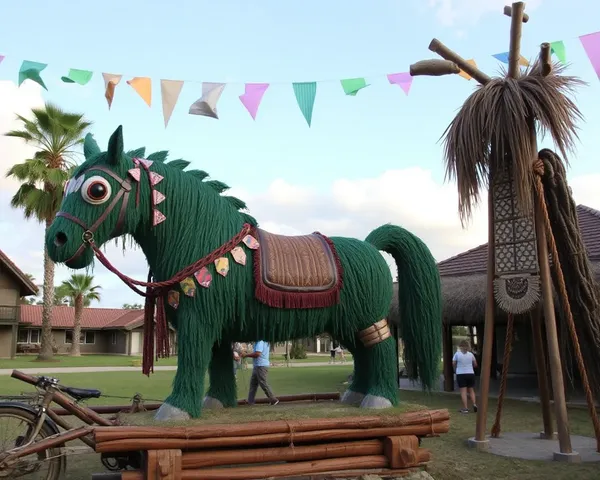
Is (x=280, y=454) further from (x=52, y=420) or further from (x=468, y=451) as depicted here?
(x=468, y=451)

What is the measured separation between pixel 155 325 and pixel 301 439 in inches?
50.4

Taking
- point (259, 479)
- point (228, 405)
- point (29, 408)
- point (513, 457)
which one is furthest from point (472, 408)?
point (29, 408)

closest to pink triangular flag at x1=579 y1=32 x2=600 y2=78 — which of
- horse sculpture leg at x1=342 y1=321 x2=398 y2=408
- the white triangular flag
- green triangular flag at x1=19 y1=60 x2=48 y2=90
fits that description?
horse sculpture leg at x1=342 y1=321 x2=398 y2=408

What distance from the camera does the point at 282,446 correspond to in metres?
3.53

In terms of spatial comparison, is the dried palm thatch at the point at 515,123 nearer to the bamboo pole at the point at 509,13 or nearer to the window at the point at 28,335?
the bamboo pole at the point at 509,13

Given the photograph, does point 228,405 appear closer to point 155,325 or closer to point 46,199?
point 155,325

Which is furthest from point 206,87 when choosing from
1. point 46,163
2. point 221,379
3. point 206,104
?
point 46,163

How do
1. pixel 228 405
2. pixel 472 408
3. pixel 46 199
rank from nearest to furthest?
pixel 228 405 → pixel 472 408 → pixel 46 199

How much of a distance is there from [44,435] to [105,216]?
150 cm

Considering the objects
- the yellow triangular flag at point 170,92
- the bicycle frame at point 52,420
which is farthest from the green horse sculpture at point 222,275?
the yellow triangular flag at point 170,92

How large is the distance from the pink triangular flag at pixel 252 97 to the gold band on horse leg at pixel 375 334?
8.19 feet

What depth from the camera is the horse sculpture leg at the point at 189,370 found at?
3.53m

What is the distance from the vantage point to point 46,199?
1914 centimetres

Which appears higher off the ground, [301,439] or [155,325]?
[155,325]
